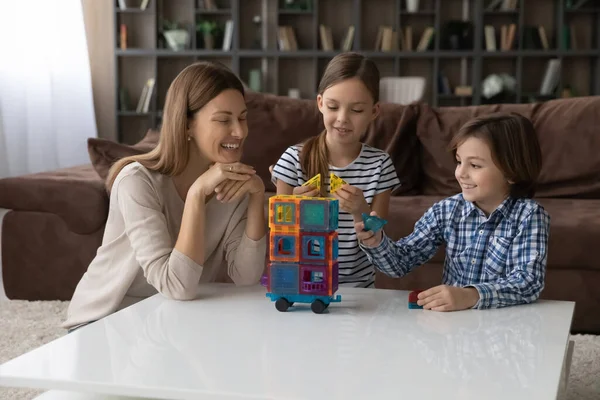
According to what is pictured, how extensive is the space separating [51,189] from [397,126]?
1.39 meters

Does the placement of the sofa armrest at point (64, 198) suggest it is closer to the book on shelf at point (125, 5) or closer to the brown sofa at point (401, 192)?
the brown sofa at point (401, 192)

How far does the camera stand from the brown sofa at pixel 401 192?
2.74 metres

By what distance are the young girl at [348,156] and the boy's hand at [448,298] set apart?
1.48 ft

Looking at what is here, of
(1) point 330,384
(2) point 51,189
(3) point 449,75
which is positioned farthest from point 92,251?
(3) point 449,75

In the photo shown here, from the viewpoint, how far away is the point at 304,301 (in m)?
1.56

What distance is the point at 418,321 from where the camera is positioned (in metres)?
1.50

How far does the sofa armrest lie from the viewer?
3.05 meters

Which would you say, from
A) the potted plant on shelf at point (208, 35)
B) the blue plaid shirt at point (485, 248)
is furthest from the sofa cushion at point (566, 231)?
the potted plant on shelf at point (208, 35)

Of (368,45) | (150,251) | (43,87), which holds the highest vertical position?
(368,45)

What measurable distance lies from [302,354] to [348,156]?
3.01ft

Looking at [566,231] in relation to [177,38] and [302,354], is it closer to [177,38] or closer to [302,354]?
[302,354]

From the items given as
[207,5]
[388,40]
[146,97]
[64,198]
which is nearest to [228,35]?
[207,5]

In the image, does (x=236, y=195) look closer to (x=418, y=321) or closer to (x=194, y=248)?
(x=194, y=248)

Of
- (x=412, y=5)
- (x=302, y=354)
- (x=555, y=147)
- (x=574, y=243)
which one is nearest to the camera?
(x=302, y=354)
